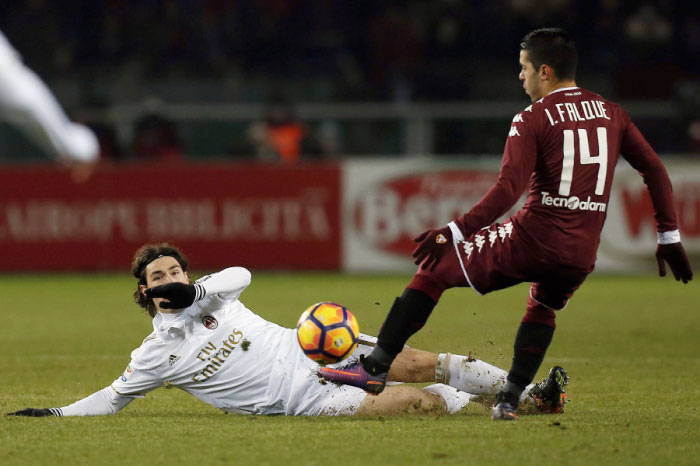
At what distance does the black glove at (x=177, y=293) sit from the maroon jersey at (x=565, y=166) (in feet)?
4.47

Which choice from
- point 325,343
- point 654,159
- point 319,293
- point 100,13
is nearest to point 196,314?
point 325,343

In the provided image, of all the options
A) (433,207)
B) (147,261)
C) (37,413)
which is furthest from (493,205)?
(433,207)

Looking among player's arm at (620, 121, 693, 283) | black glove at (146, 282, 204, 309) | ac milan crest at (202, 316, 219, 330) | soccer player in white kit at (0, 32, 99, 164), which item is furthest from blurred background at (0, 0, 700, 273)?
soccer player in white kit at (0, 32, 99, 164)

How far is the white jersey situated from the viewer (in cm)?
566

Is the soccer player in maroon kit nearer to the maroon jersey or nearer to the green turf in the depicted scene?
the maroon jersey

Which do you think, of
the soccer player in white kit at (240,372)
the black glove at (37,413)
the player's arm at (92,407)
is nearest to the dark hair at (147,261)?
the soccer player in white kit at (240,372)

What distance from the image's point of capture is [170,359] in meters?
5.65

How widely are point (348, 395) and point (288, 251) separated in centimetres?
939

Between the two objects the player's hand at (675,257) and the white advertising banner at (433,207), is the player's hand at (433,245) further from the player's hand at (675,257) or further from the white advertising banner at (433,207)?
the white advertising banner at (433,207)

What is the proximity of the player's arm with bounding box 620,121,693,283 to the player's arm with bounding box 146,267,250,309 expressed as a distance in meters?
1.96

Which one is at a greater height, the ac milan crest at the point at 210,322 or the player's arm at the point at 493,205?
the player's arm at the point at 493,205

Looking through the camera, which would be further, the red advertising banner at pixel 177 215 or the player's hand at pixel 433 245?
the red advertising banner at pixel 177 215

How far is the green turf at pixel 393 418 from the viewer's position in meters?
4.67

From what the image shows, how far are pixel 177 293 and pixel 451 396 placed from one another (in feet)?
4.78
